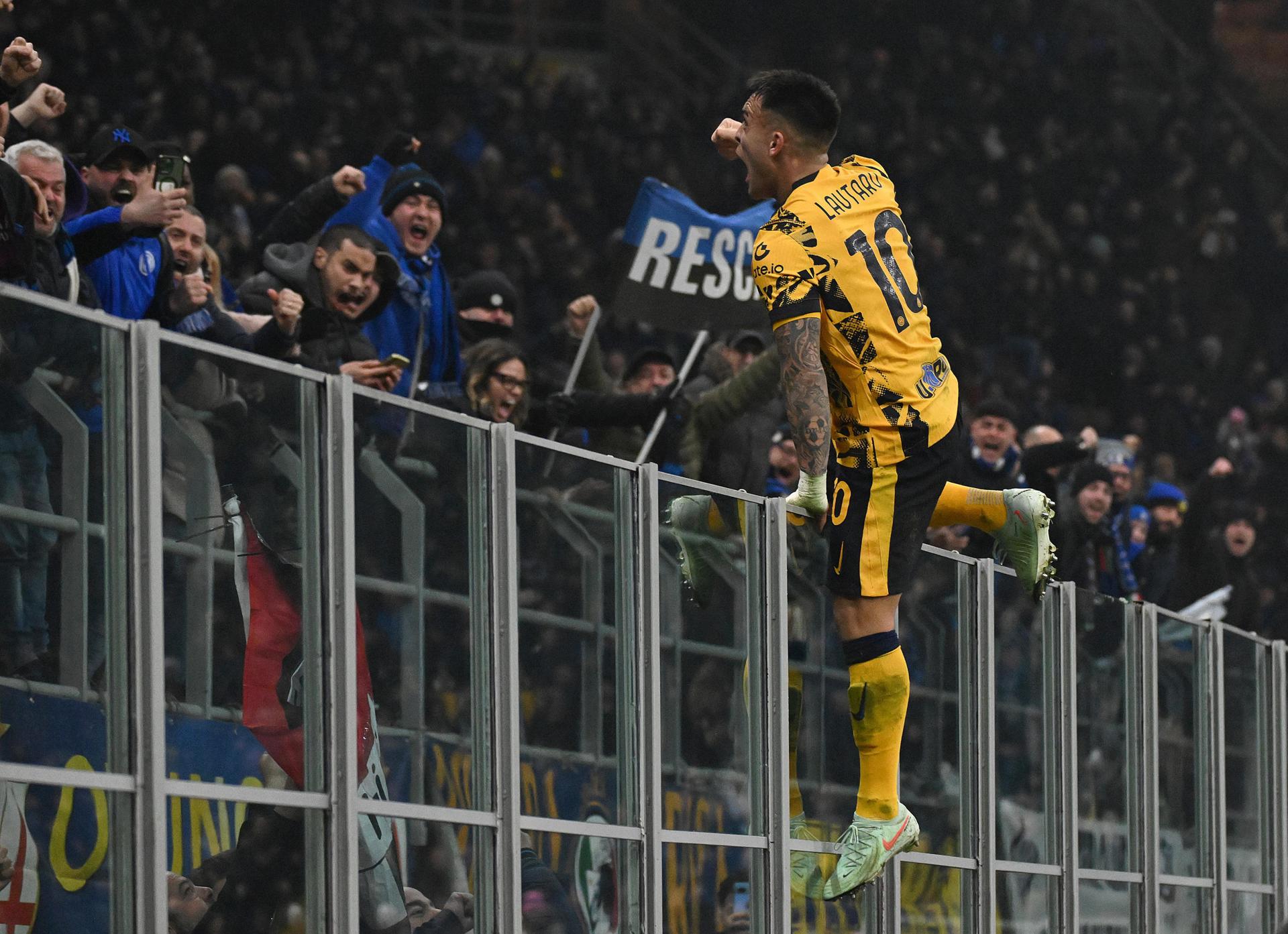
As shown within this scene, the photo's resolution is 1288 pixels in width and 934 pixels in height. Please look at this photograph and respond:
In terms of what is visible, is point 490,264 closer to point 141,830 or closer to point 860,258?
point 860,258

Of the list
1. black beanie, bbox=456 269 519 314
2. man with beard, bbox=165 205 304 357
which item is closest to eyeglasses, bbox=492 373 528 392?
man with beard, bbox=165 205 304 357

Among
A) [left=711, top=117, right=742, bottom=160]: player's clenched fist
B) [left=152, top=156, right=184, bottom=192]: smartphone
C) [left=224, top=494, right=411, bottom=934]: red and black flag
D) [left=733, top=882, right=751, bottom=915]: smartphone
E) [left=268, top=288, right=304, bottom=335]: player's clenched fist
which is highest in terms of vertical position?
[left=152, top=156, right=184, bottom=192]: smartphone

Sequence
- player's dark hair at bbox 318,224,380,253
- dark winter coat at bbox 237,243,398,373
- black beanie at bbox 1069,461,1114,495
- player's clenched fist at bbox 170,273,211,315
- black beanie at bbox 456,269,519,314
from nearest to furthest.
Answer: player's clenched fist at bbox 170,273,211,315, dark winter coat at bbox 237,243,398,373, player's dark hair at bbox 318,224,380,253, black beanie at bbox 456,269,519,314, black beanie at bbox 1069,461,1114,495

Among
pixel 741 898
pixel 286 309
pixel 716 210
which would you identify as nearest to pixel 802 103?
pixel 286 309

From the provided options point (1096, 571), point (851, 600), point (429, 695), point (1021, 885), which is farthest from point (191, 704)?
point (1096, 571)

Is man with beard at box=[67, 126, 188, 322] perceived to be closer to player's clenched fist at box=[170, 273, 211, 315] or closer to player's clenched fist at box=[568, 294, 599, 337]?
player's clenched fist at box=[170, 273, 211, 315]

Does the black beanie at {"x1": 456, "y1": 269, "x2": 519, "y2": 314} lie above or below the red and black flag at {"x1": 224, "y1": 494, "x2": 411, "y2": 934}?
above

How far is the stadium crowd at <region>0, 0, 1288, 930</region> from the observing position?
609 cm

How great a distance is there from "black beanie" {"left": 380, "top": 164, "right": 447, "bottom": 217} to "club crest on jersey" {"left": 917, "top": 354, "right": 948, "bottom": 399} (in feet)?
8.87

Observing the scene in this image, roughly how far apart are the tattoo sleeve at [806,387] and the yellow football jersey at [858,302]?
5 cm

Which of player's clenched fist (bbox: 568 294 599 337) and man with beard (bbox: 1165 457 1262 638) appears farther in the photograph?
man with beard (bbox: 1165 457 1262 638)

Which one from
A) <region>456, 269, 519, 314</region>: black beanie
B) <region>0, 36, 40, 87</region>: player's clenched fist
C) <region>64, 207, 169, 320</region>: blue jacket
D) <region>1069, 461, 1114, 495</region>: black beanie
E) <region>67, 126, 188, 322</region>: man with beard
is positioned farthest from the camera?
<region>1069, 461, 1114, 495</region>: black beanie

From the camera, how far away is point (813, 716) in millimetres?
7258

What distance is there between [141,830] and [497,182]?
609 inches
